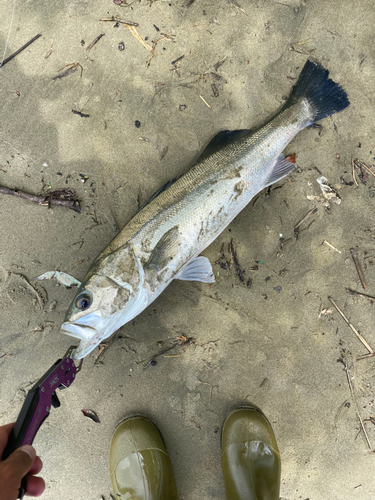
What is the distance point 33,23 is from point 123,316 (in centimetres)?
349

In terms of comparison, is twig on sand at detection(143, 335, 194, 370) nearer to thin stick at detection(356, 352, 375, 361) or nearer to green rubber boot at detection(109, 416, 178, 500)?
green rubber boot at detection(109, 416, 178, 500)

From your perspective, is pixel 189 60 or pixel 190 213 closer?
pixel 190 213

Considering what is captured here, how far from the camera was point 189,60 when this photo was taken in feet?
10.9

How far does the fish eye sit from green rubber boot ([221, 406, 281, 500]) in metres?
2.10

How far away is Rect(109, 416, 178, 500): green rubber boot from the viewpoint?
124 inches

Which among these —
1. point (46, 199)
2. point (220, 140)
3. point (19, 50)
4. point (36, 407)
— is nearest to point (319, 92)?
point (220, 140)

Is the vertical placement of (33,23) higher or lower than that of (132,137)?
higher

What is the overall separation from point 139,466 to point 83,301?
6.83ft

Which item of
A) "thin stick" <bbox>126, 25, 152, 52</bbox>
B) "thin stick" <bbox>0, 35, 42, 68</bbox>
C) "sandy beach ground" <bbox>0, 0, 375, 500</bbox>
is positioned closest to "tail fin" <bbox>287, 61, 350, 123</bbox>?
"sandy beach ground" <bbox>0, 0, 375, 500</bbox>

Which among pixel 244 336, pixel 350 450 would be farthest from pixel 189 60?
pixel 350 450

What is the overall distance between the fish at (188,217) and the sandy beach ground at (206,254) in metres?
0.29

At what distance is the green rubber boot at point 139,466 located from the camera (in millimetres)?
3146

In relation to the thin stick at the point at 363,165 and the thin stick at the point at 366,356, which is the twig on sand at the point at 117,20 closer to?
the thin stick at the point at 363,165

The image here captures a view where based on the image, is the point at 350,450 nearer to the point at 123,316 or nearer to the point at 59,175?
the point at 123,316
